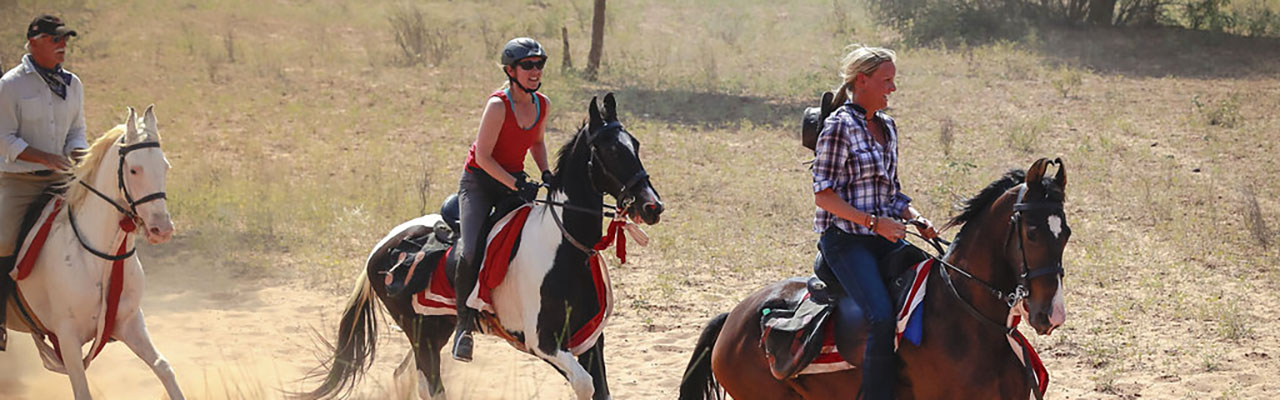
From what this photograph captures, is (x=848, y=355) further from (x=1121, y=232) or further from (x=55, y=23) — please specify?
(x=1121, y=232)

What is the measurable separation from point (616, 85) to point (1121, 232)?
11276 mm

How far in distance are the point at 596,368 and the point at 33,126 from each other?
3.61 metres

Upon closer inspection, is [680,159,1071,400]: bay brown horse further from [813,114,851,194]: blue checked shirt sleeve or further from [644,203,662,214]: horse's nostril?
[644,203,662,214]: horse's nostril

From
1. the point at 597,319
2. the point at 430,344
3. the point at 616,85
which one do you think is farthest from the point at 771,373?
the point at 616,85

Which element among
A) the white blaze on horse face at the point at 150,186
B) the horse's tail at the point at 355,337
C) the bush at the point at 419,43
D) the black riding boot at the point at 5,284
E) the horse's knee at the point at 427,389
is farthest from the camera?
the bush at the point at 419,43

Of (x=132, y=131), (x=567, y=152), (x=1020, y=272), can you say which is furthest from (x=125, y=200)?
(x=1020, y=272)

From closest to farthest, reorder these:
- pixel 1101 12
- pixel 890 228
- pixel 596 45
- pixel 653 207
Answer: pixel 890 228
pixel 653 207
pixel 596 45
pixel 1101 12

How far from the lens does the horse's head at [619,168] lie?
18.2ft

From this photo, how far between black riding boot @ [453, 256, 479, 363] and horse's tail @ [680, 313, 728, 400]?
49.4 inches

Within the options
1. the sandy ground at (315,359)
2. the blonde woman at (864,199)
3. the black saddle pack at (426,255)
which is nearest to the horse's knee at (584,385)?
the sandy ground at (315,359)

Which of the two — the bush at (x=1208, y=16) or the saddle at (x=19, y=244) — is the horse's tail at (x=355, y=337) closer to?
the saddle at (x=19, y=244)

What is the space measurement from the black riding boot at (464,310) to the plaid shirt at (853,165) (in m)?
2.27

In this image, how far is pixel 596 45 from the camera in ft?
72.8

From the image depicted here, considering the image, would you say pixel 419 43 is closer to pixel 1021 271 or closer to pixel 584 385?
pixel 584 385
